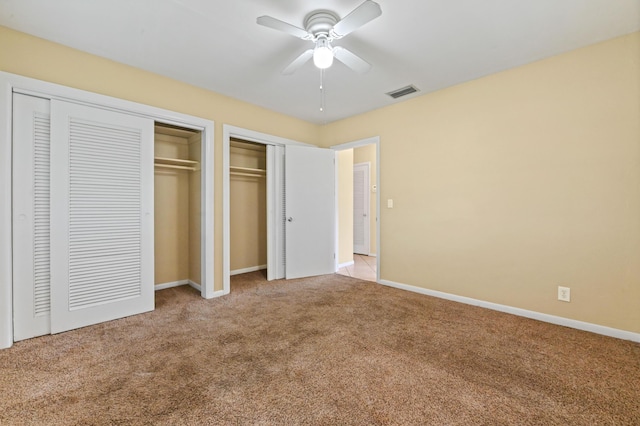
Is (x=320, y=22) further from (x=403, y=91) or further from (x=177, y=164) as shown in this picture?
(x=177, y=164)

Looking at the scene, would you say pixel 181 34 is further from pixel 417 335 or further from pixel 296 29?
pixel 417 335

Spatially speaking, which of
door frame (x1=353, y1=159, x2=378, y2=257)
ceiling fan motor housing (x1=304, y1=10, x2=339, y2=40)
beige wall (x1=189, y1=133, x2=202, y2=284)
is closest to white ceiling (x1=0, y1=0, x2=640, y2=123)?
ceiling fan motor housing (x1=304, y1=10, x2=339, y2=40)

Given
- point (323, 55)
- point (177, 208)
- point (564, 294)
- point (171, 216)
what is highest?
point (323, 55)

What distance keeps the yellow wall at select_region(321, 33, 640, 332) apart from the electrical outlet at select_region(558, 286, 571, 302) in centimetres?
4

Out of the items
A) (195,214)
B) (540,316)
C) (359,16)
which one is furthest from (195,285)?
(540,316)

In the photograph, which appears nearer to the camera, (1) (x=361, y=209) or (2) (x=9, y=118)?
(2) (x=9, y=118)

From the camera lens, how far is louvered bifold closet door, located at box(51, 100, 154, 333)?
2.37 meters

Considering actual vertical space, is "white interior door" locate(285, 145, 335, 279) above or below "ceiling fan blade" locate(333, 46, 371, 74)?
below

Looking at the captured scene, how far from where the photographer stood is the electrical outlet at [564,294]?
250 cm

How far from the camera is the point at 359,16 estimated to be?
1723 millimetres

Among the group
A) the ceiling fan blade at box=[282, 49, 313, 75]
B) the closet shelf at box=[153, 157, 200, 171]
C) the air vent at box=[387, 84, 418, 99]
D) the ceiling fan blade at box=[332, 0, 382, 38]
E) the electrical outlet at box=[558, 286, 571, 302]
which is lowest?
the electrical outlet at box=[558, 286, 571, 302]

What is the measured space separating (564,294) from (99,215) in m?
4.45

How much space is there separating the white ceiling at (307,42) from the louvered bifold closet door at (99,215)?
2.14 ft

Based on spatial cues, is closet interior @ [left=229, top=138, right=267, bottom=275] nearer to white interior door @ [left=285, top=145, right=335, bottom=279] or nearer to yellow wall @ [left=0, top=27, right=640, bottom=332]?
white interior door @ [left=285, top=145, right=335, bottom=279]
